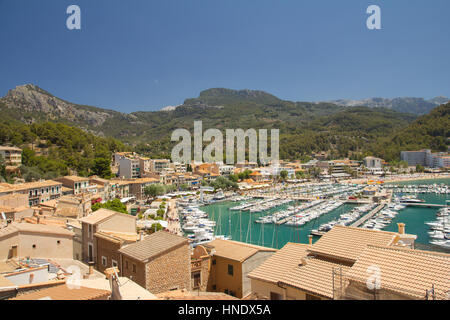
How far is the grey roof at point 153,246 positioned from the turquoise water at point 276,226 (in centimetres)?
1238

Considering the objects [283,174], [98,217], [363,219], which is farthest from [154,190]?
[283,174]

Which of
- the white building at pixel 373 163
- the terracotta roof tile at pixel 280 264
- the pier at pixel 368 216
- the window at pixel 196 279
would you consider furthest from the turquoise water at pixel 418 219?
the white building at pixel 373 163

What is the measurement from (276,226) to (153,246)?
17272 millimetres

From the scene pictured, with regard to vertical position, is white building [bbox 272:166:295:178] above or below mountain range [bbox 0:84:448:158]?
below

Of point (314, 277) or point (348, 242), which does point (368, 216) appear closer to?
point (348, 242)

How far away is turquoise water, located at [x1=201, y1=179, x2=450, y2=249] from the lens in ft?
63.0

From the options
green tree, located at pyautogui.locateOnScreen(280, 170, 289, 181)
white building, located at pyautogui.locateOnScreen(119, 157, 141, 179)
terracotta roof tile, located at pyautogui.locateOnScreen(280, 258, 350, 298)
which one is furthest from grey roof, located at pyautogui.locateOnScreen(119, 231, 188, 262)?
green tree, located at pyautogui.locateOnScreen(280, 170, 289, 181)

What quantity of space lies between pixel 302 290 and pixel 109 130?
3663 inches

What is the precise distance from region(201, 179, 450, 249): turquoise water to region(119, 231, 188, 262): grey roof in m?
12.4

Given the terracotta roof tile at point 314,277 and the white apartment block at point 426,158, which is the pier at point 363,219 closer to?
the terracotta roof tile at point 314,277

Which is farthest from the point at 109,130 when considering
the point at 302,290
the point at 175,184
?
the point at 302,290

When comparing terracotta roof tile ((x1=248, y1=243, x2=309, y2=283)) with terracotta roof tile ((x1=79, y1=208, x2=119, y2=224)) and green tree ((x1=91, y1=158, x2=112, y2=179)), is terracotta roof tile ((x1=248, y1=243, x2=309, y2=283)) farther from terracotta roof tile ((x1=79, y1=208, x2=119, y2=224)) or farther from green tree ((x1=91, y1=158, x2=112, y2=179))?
green tree ((x1=91, y1=158, x2=112, y2=179))
